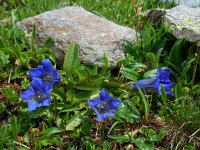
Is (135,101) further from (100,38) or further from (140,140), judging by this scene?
(100,38)

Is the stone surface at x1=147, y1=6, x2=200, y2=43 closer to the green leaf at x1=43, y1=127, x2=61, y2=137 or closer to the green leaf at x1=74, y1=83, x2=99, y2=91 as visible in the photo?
the green leaf at x1=74, y1=83, x2=99, y2=91

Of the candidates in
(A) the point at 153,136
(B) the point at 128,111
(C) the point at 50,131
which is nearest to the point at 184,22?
(B) the point at 128,111

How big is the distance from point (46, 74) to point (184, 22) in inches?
50.6

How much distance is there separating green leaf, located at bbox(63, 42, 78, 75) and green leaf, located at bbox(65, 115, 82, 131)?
391mm

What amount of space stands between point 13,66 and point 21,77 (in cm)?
12

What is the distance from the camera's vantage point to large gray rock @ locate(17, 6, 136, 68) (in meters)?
3.53

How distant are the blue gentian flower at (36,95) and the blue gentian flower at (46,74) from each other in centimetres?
5

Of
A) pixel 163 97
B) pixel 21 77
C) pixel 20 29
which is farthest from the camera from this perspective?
pixel 20 29

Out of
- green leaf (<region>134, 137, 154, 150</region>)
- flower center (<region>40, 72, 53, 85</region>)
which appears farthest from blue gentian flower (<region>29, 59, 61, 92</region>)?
green leaf (<region>134, 137, 154, 150</region>)

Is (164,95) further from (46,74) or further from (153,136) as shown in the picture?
(46,74)

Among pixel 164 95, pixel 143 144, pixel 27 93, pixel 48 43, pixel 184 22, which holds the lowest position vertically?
pixel 143 144

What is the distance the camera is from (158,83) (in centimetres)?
321

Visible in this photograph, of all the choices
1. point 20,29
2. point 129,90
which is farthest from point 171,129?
point 20,29

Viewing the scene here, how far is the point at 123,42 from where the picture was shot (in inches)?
145
